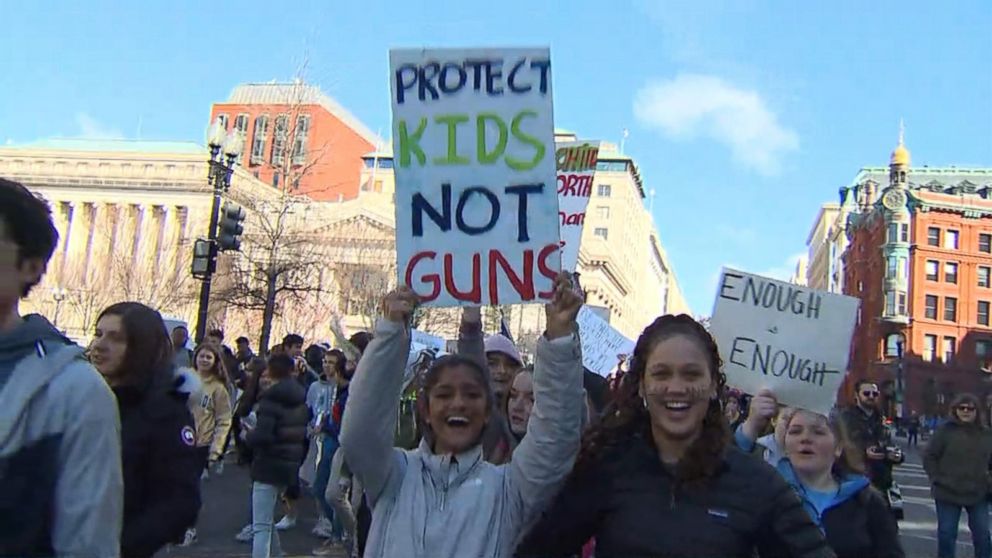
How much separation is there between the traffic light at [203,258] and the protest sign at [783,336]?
10813 millimetres

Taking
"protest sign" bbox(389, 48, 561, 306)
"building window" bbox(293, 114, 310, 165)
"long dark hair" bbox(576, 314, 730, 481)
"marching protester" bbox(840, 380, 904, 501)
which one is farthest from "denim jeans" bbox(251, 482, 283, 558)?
"building window" bbox(293, 114, 310, 165)

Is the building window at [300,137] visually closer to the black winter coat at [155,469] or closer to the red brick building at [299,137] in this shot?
the red brick building at [299,137]

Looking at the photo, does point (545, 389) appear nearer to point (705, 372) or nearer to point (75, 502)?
point (705, 372)

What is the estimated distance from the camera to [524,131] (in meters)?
3.39

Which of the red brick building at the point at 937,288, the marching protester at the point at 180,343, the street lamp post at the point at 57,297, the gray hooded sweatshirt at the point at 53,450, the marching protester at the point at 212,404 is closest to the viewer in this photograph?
the gray hooded sweatshirt at the point at 53,450

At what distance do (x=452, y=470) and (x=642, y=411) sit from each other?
0.63 meters

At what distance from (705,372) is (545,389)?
47 centimetres

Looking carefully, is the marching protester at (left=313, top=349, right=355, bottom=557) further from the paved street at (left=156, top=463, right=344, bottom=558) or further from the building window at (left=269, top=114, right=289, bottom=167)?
the building window at (left=269, top=114, right=289, bottom=167)

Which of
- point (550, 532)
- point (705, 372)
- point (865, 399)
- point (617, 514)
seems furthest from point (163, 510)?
point (865, 399)

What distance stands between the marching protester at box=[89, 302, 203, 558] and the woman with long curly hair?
3.66 feet

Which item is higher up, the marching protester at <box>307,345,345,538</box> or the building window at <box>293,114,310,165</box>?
the building window at <box>293,114,310,165</box>

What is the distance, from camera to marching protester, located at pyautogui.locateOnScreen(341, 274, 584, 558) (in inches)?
110

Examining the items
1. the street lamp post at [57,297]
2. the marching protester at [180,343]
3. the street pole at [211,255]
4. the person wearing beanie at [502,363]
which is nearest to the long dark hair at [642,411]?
the person wearing beanie at [502,363]

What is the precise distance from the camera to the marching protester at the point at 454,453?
110 inches
